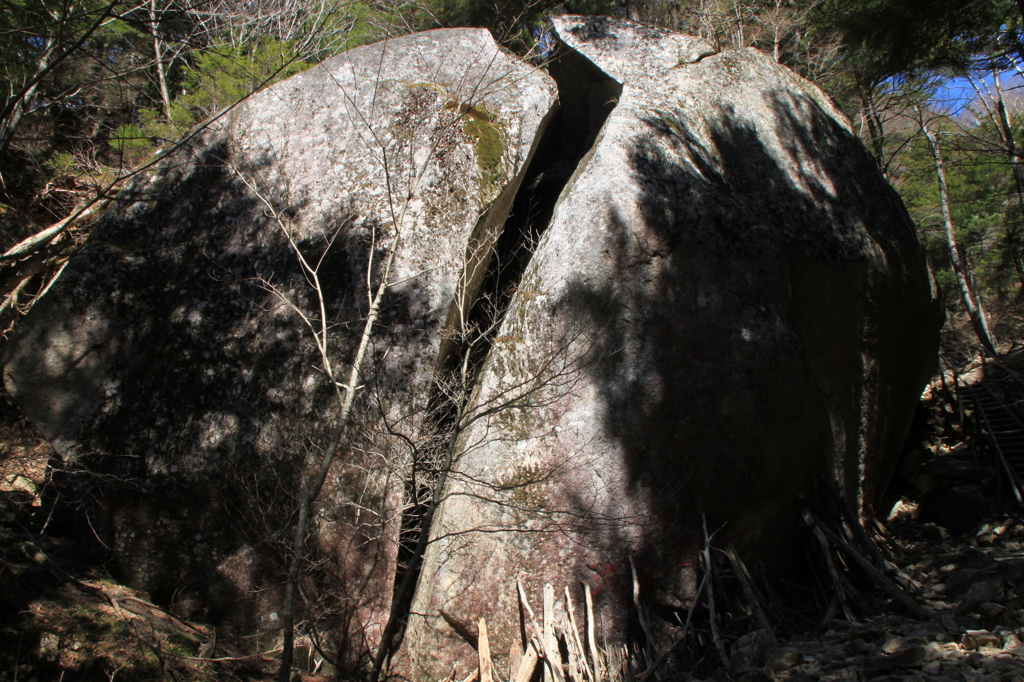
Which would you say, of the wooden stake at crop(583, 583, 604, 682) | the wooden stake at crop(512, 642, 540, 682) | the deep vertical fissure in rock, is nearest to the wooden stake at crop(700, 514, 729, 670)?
the wooden stake at crop(583, 583, 604, 682)

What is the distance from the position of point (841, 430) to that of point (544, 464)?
3548 millimetres

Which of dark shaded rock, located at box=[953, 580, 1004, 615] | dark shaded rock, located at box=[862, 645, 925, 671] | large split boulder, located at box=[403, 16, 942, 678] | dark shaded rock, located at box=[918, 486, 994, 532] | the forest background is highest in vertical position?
the forest background

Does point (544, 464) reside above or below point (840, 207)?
below

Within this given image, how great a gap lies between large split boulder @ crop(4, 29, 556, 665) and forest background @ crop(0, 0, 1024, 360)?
76 centimetres

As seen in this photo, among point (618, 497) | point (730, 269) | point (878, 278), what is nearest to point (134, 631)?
point (618, 497)

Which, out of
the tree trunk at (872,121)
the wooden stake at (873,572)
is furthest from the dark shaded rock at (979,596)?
the tree trunk at (872,121)

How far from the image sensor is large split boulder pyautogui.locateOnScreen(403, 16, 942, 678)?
16.8 ft

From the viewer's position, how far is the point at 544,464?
5.29m

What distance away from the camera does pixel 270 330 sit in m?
5.84

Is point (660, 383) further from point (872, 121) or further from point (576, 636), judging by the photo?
point (872, 121)

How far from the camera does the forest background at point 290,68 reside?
419 centimetres

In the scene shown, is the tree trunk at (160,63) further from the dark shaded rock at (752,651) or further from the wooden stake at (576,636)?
the dark shaded rock at (752,651)

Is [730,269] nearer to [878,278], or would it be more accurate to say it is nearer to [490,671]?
[878,278]

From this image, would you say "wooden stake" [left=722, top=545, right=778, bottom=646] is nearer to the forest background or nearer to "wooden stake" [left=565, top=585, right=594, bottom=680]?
"wooden stake" [left=565, top=585, right=594, bottom=680]
